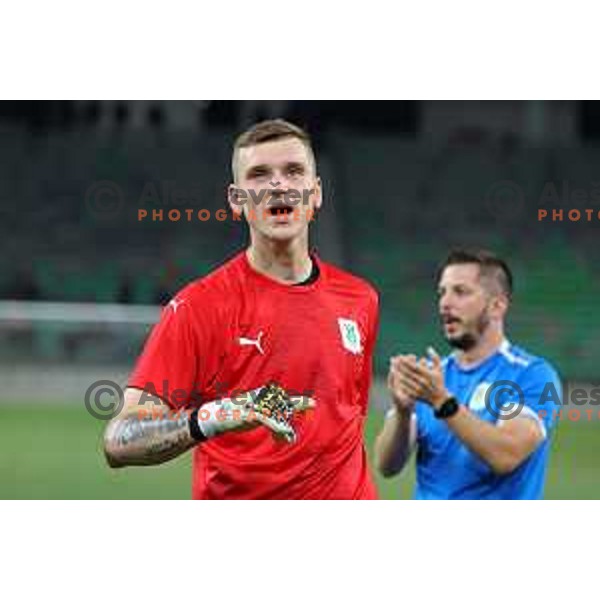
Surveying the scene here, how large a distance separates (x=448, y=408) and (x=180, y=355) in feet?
4.22

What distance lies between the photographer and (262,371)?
4.51m

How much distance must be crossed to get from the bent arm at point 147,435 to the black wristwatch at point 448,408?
130cm

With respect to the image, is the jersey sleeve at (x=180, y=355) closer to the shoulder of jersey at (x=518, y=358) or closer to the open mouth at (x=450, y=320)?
the open mouth at (x=450, y=320)

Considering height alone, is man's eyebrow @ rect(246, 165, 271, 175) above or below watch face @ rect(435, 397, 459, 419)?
above

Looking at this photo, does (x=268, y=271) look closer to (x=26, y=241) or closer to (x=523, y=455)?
(x=523, y=455)

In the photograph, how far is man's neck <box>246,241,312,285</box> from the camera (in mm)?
Answer: 4660

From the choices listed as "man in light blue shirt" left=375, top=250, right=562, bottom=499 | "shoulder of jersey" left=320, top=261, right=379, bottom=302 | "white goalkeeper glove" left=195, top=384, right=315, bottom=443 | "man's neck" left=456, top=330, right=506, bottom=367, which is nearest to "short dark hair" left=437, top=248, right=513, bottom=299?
"man in light blue shirt" left=375, top=250, right=562, bottom=499

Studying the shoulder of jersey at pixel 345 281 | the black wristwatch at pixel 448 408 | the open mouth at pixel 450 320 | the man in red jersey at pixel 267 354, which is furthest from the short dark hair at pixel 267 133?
the open mouth at pixel 450 320

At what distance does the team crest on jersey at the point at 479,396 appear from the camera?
5.60 metres

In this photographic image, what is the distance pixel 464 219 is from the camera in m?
24.2

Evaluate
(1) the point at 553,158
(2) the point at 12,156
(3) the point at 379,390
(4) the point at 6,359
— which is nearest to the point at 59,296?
(2) the point at 12,156

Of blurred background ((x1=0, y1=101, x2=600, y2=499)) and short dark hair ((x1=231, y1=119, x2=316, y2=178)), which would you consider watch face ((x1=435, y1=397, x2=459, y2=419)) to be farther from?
blurred background ((x1=0, y1=101, x2=600, y2=499))

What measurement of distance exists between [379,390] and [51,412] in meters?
4.15

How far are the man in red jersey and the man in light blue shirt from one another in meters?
0.57
